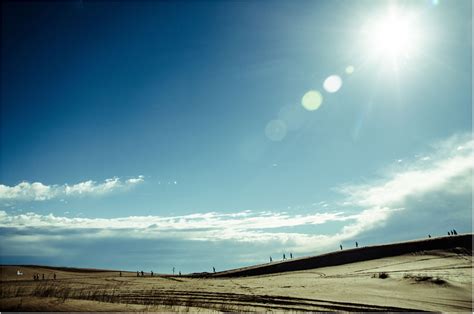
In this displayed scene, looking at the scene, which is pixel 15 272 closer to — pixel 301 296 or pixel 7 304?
pixel 7 304

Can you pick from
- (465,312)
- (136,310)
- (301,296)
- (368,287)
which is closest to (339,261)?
(368,287)

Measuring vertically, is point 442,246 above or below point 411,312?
above

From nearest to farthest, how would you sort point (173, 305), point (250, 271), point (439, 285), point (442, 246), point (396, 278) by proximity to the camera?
point (173, 305) < point (439, 285) < point (396, 278) < point (442, 246) < point (250, 271)

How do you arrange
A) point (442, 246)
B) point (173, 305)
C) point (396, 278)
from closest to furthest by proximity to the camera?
point (173, 305) → point (396, 278) → point (442, 246)

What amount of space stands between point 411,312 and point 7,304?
16526 mm

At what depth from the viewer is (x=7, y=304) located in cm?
1473

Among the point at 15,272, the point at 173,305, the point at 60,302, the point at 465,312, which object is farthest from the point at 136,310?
the point at 15,272

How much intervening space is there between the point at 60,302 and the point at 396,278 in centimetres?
1842

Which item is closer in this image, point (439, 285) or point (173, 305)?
point (173, 305)

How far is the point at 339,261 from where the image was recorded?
38.8m

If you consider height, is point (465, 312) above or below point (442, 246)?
below

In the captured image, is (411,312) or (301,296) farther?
(301,296)

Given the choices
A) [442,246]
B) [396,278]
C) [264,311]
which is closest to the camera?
[264,311]

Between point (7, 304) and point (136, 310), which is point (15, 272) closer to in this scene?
point (7, 304)
